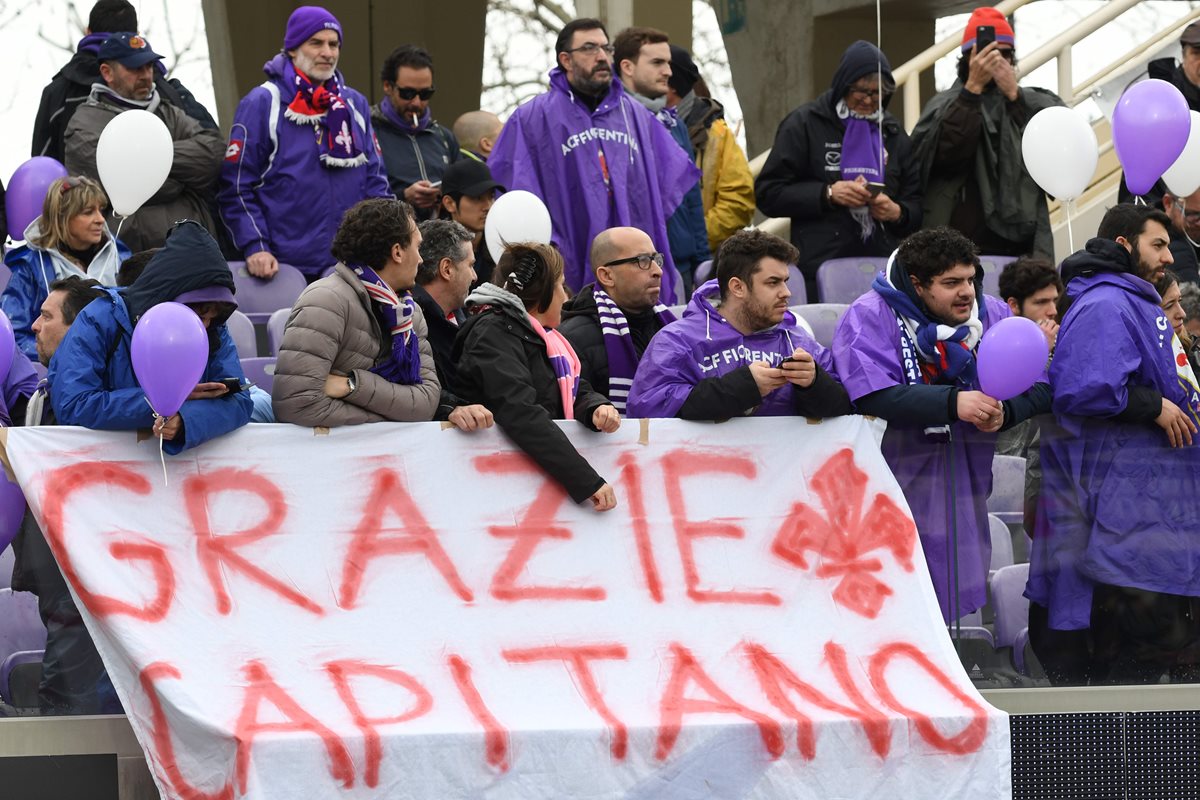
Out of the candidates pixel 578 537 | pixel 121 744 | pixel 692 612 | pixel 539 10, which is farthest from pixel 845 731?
pixel 539 10

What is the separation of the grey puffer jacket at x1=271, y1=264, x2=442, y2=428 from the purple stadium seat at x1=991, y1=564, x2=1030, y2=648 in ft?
7.06

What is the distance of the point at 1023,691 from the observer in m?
7.55

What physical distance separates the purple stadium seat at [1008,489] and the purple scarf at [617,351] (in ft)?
4.70

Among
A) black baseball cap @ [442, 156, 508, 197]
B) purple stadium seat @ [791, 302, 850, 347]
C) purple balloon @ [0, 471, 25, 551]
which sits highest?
black baseball cap @ [442, 156, 508, 197]

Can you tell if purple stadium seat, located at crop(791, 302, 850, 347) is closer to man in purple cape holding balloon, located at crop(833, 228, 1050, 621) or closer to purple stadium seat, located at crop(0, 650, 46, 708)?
man in purple cape holding balloon, located at crop(833, 228, 1050, 621)

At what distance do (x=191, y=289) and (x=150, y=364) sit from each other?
15.8 inches

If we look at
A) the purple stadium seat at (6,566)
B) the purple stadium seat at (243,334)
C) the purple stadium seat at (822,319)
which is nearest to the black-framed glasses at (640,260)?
the purple stadium seat at (822,319)

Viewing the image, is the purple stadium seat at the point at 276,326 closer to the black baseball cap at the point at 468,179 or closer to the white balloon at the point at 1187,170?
the black baseball cap at the point at 468,179

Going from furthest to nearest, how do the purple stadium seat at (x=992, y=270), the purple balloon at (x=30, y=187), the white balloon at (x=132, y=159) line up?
the purple stadium seat at (x=992, y=270), the purple balloon at (x=30, y=187), the white balloon at (x=132, y=159)

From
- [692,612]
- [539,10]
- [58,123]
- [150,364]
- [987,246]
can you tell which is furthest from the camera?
[539,10]

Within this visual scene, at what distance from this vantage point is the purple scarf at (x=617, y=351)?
26.1ft

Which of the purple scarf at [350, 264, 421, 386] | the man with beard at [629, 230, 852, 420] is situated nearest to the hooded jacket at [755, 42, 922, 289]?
the man with beard at [629, 230, 852, 420]

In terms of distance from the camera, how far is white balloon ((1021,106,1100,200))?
9.78m

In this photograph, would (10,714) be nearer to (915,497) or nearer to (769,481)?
(769,481)
